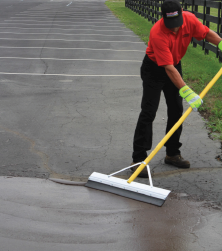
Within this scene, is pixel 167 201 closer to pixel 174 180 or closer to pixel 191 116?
pixel 174 180

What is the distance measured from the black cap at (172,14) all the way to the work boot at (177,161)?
1.50 meters

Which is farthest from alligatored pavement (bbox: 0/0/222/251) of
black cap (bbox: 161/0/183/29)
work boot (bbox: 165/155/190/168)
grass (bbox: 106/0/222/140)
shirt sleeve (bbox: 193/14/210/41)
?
black cap (bbox: 161/0/183/29)

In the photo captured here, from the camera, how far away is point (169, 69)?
3361mm

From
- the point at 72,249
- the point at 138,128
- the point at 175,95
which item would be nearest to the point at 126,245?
the point at 72,249

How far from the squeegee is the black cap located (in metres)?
0.66

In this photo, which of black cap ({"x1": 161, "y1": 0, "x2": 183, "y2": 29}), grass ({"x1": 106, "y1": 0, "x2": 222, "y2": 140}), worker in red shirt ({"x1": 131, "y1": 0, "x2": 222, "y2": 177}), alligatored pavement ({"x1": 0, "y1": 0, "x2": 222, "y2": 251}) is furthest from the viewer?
grass ({"x1": 106, "y1": 0, "x2": 222, "y2": 140})

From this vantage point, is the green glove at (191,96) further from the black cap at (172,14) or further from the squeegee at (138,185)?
the black cap at (172,14)

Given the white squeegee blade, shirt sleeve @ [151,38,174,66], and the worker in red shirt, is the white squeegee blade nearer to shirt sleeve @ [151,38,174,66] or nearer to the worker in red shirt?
the worker in red shirt

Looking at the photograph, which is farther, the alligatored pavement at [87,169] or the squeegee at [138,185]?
the squeegee at [138,185]

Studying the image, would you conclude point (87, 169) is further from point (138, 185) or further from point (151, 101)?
point (151, 101)

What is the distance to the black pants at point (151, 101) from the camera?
12.1ft

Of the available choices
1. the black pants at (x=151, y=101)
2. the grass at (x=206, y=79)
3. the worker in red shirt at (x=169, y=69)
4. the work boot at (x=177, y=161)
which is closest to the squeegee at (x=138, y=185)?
the worker in red shirt at (x=169, y=69)

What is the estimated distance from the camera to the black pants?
370cm

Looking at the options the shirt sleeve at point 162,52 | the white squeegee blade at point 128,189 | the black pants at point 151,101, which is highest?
the shirt sleeve at point 162,52
